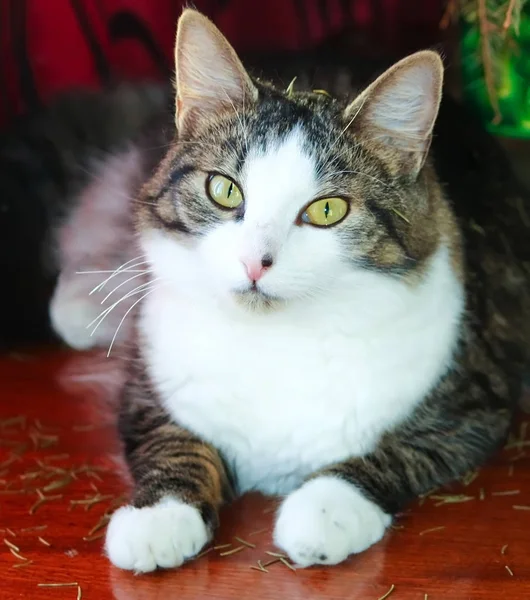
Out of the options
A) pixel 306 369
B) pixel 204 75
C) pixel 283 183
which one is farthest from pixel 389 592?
pixel 204 75

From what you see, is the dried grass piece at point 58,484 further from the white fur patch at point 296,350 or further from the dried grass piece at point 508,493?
the dried grass piece at point 508,493

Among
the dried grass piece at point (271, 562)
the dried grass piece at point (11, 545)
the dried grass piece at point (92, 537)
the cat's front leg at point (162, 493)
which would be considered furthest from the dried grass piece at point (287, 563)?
the dried grass piece at point (11, 545)

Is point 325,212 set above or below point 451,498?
above

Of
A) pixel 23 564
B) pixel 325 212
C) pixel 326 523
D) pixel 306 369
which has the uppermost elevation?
pixel 325 212

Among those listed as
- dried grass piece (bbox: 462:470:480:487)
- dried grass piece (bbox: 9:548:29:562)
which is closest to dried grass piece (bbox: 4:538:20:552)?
dried grass piece (bbox: 9:548:29:562)

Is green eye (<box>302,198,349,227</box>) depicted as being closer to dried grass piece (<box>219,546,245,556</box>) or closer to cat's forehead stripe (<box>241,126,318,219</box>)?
cat's forehead stripe (<box>241,126,318,219</box>)

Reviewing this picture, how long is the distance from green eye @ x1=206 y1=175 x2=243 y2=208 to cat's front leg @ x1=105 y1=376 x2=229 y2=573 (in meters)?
0.38

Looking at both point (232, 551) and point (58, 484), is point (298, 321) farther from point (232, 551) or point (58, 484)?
point (58, 484)

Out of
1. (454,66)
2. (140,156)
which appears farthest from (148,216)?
(454,66)

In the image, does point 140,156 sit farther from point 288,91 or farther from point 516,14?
point 516,14

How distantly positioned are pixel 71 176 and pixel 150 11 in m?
0.44

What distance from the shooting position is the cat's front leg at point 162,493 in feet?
3.52

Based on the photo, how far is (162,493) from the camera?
1.16 meters

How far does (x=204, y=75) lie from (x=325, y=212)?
0.28m
